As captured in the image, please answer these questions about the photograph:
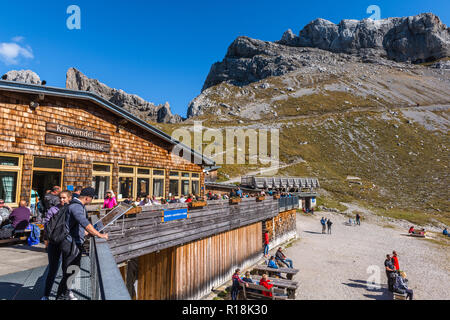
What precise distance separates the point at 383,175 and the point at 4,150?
75.5 meters

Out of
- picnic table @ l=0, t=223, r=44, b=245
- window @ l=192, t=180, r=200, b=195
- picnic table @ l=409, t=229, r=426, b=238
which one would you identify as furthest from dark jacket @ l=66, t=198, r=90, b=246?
picnic table @ l=409, t=229, r=426, b=238

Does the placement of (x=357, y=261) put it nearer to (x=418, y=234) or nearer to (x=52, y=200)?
(x=418, y=234)

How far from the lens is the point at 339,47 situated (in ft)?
571

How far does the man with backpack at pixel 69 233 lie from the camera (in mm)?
4320

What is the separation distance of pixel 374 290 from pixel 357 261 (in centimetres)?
646

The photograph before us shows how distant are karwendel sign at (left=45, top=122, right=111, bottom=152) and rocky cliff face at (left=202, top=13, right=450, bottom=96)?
15514 cm

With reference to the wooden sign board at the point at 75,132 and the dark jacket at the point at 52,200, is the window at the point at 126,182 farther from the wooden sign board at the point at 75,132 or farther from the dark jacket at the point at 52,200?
the dark jacket at the point at 52,200

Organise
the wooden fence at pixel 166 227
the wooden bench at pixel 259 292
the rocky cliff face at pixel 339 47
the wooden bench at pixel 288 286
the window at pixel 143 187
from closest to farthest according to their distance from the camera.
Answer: the wooden fence at pixel 166 227
the wooden bench at pixel 259 292
the wooden bench at pixel 288 286
the window at pixel 143 187
the rocky cliff face at pixel 339 47

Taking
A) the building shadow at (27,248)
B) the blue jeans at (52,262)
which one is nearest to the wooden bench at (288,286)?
the building shadow at (27,248)

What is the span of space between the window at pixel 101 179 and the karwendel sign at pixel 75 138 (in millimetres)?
867

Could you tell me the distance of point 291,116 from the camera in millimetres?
103625

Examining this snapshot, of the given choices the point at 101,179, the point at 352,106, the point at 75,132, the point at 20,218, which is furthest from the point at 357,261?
the point at 352,106

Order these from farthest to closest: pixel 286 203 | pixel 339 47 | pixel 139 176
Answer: pixel 339 47 < pixel 286 203 < pixel 139 176

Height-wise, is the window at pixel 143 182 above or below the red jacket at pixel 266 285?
above
